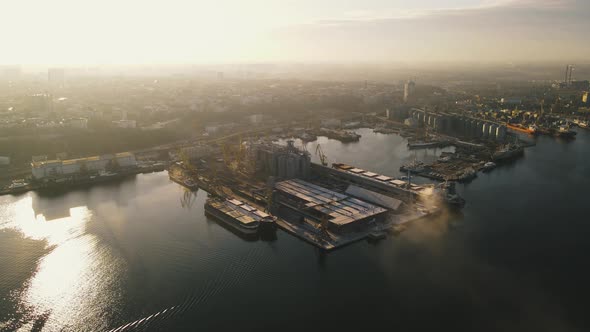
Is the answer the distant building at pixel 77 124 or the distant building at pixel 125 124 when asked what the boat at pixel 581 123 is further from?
the distant building at pixel 77 124

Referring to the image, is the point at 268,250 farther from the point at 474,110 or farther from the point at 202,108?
the point at 474,110

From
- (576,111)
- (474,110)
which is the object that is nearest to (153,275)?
(474,110)

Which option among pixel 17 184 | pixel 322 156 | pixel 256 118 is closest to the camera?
pixel 17 184

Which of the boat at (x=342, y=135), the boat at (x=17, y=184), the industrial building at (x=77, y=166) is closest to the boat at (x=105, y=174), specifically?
the industrial building at (x=77, y=166)

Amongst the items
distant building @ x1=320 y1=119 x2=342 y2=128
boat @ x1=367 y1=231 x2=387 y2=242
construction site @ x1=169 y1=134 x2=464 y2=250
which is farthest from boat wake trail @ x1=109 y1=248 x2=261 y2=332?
distant building @ x1=320 y1=119 x2=342 y2=128

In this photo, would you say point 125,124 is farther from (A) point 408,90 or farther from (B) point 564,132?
(A) point 408,90

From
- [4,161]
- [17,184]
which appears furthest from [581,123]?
[4,161]
